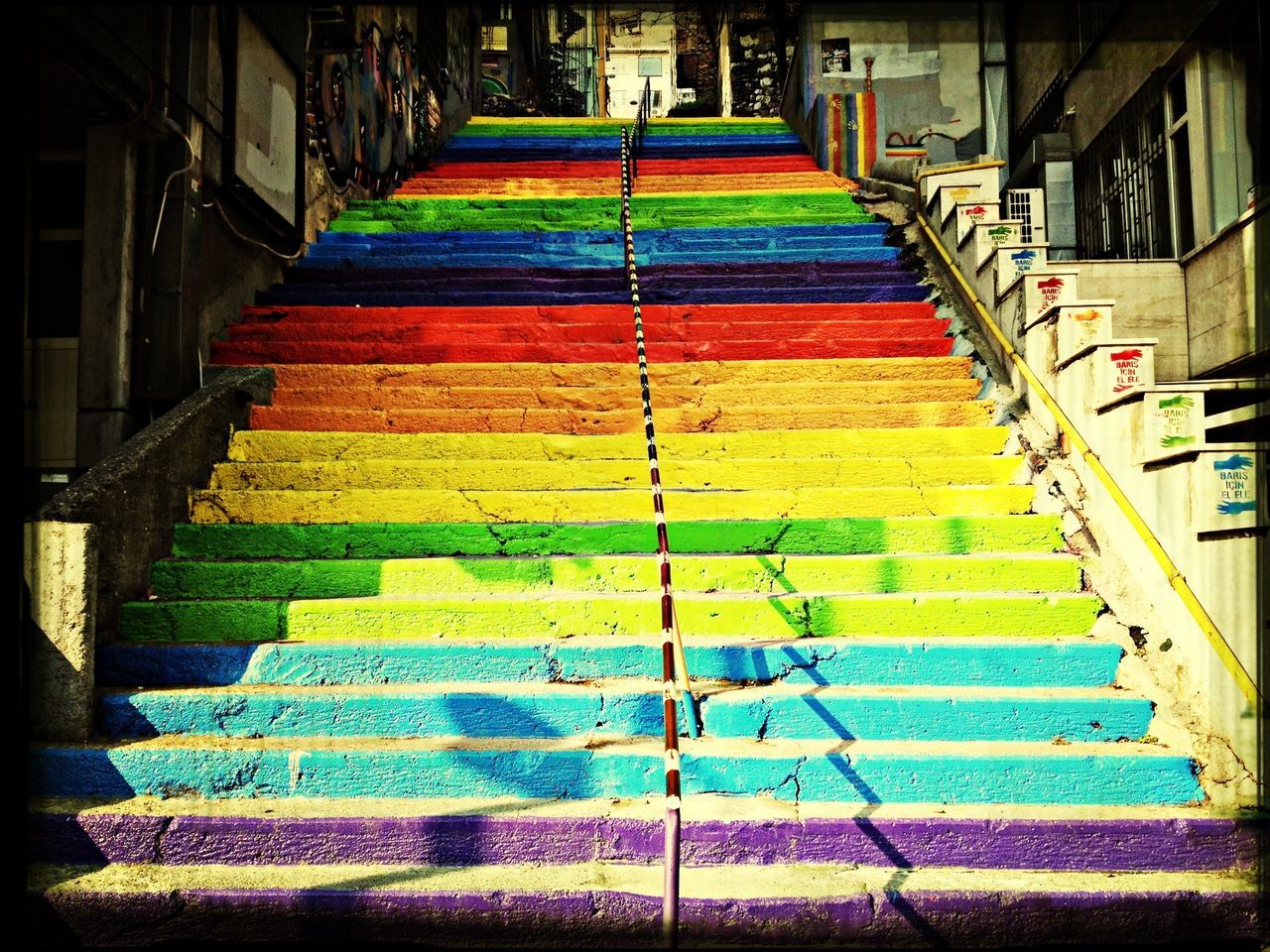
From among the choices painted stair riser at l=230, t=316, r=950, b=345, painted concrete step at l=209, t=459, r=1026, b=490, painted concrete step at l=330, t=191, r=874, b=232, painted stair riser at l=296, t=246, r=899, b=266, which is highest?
painted concrete step at l=330, t=191, r=874, b=232

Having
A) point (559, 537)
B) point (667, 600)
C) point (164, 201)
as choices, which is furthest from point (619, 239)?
point (667, 600)

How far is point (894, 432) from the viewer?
5.74 meters

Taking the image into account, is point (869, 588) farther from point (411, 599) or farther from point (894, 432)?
point (411, 599)

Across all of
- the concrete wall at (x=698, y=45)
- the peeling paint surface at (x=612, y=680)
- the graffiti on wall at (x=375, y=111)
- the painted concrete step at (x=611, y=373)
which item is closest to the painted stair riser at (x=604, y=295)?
the peeling paint surface at (x=612, y=680)

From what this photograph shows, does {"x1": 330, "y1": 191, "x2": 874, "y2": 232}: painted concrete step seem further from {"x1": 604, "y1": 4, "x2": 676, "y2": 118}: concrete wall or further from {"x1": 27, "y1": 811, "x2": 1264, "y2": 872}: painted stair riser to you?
{"x1": 604, "y1": 4, "x2": 676, "y2": 118}: concrete wall

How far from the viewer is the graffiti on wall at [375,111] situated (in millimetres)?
9648

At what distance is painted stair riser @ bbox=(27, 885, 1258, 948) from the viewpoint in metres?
3.09

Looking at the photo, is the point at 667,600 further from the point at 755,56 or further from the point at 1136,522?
the point at 755,56

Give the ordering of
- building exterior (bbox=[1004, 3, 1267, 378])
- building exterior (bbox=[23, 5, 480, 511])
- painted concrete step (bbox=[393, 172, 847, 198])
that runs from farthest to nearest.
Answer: painted concrete step (bbox=[393, 172, 847, 198]) < building exterior (bbox=[1004, 3, 1267, 378]) < building exterior (bbox=[23, 5, 480, 511])

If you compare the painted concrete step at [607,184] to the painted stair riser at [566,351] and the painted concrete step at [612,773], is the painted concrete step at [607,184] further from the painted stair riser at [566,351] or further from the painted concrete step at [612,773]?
the painted concrete step at [612,773]

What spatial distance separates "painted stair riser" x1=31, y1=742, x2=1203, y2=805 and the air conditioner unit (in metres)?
9.68

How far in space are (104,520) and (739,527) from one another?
128 inches

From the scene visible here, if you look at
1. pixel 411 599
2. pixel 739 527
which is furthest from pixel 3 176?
pixel 739 527

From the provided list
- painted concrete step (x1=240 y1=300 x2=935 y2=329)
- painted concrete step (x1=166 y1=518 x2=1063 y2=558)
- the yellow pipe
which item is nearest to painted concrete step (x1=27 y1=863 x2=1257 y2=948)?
the yellow pipe
